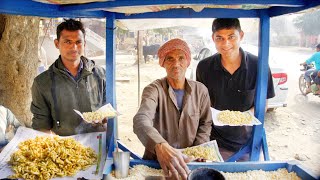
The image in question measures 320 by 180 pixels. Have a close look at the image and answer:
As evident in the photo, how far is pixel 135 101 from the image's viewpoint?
32.5ft

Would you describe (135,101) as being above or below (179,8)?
below

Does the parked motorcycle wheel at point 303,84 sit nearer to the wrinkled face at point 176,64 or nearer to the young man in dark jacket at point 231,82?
the young man in dark jacket at point 231,82

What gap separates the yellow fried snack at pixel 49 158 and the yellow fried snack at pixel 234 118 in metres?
1.07

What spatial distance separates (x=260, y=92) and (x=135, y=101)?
7622 millimetres

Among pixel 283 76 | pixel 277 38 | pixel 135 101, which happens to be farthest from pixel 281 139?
pixel 277 38

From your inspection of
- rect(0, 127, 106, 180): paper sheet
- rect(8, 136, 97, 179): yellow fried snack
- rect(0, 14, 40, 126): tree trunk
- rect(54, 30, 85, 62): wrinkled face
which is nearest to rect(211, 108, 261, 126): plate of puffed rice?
rect(0, 127, 106, 180): paper sheet

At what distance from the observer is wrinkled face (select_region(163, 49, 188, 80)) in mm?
2379

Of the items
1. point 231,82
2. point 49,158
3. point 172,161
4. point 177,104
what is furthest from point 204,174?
point 231,82

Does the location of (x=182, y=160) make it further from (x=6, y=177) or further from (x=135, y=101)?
(x=135, y=101)

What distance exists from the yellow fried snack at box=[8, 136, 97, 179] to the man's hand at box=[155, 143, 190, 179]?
461 mm

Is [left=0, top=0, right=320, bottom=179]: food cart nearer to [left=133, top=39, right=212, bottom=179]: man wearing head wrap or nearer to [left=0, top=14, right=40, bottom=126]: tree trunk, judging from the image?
[left=133, top=39, right=212, bottom=179]: man wearing head wrap

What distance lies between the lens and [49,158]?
1.78m

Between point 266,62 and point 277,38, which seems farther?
point 277,38

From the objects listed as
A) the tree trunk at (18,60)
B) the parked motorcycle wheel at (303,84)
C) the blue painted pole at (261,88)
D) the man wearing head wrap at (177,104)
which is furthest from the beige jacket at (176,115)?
the parked motorcycle wheel at (303,84)
